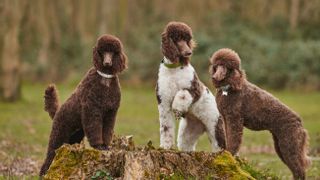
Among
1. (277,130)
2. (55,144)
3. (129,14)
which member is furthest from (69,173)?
(129,14)

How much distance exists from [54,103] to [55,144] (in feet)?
1.90

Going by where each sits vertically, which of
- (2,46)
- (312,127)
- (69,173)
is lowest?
(69,173)

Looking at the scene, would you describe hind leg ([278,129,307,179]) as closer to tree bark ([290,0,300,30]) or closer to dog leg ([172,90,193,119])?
dog leg ([172,90,193,119])

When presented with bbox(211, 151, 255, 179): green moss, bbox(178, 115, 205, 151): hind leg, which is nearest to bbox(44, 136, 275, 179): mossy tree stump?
bbox(211, 151, 255, 179): green moss

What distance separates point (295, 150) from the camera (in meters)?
10.5

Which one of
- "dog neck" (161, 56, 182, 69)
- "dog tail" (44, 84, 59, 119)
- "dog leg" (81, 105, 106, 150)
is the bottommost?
"dog leg" (81, 105, 106, 150)

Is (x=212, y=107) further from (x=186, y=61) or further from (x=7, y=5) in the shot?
(x=7, y=5)

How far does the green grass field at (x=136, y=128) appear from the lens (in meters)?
15.0

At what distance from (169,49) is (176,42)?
0.12m

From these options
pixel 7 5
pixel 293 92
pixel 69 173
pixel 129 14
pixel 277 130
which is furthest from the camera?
pixel 129 14

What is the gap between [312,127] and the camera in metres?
22.0

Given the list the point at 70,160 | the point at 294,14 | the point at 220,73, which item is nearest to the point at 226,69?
the point at 220,73

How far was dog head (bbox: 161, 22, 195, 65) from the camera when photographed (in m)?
9.49

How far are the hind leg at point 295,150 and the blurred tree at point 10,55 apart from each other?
63.6 ft
